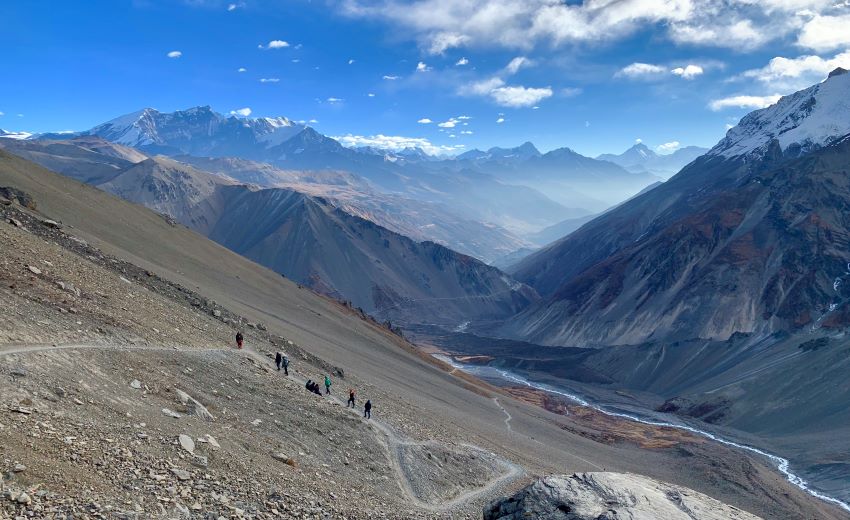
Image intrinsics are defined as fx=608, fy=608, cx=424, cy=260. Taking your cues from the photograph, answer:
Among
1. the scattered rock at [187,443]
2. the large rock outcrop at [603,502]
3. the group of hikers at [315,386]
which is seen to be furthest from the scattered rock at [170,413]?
the group of hikers at [315,386]

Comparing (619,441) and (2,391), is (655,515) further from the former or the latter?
(619,441)

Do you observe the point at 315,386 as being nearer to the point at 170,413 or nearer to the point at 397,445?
the point at 397,445

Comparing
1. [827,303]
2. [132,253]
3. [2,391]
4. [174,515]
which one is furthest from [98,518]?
[827,303]

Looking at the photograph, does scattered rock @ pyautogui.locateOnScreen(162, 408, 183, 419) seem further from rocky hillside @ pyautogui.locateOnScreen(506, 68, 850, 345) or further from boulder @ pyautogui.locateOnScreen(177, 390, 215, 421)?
rocky hillside @ pyautogui.locateOnScreen(506, 68, 850, 345)

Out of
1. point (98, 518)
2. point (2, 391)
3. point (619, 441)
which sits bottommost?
point (619, 441)

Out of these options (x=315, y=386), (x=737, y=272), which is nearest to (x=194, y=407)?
(x=315, y=386)

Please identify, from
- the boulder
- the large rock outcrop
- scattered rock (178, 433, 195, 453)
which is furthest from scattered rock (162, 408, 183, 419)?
the large rock outcrop
